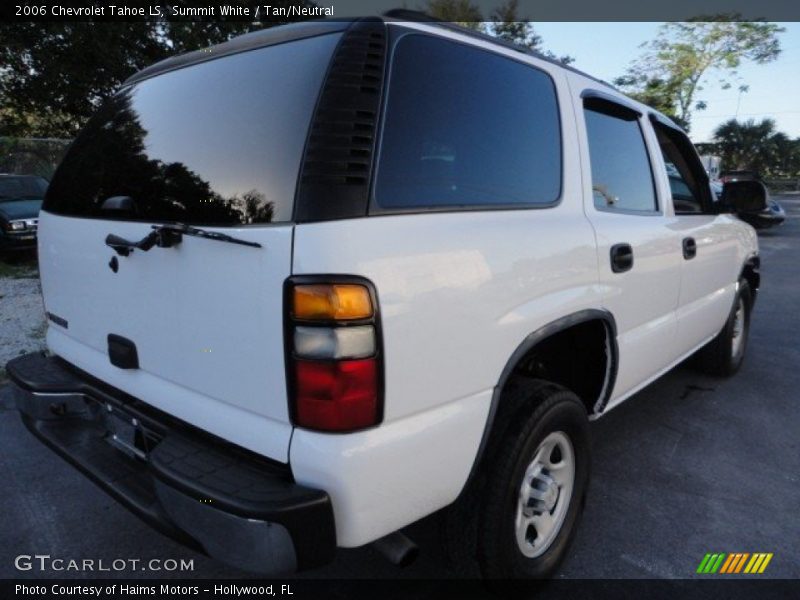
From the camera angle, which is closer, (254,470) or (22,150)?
(254,470)

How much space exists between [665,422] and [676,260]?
121 centimetres

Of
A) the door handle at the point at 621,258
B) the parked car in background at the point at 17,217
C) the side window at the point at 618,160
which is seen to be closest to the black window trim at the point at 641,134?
the side window at the point at 618,160

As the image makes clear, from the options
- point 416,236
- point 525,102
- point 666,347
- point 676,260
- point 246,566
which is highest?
point 525,102

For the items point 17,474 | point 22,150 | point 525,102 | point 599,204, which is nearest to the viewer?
point 525,102

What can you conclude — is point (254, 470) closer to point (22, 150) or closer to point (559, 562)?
point (559, 562)

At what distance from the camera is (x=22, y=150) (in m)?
12.6

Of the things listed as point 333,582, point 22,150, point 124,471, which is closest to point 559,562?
point 333,582

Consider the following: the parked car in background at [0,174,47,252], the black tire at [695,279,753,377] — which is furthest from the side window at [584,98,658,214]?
the parked car in background at [0,174,47,252]

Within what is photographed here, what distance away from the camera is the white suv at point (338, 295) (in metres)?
1.43

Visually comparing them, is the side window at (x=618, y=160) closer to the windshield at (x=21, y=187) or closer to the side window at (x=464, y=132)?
the side window at (x=464, y=132)

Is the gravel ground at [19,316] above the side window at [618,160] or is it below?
below

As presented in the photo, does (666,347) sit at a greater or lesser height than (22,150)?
lesser

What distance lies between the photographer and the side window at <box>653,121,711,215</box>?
340 cm

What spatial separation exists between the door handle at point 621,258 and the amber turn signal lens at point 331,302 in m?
1.31
